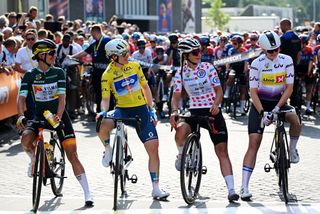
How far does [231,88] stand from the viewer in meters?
20.6

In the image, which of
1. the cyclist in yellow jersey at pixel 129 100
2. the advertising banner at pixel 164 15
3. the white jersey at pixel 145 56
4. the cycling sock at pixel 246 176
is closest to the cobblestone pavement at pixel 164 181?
the cycling sock at pixel 246 176

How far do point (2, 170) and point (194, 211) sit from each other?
4.26 meters

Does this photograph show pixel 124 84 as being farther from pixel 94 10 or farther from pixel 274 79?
pixel 94 10

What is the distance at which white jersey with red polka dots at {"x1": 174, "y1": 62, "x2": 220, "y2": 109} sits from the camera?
10.4 metres

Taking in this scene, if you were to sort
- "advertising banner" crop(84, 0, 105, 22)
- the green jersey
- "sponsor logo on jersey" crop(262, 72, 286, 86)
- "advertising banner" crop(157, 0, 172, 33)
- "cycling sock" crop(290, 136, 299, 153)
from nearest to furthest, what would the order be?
the green jersey < "sponsor logo on jersey" crop(262, 72, 286, 86) < "cycling sock" crop(290, 136, 299, 153) < "advertising banner" crop(84, 0, 105, 22) < "advertising banner" crop(157, 0, 172, 33)

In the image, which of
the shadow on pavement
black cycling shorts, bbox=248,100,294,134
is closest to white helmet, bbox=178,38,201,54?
black cycling shorts, bbox=248,100,294,134

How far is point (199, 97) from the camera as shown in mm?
10422

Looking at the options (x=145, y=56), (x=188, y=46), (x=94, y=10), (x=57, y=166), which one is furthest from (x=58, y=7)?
(x=188, y=46)

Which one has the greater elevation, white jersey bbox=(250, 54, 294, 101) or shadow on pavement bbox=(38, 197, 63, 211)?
white jersey bbox=(250, 54, 294, 101)

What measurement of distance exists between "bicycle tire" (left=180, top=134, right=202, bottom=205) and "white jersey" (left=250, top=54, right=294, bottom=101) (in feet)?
3.33

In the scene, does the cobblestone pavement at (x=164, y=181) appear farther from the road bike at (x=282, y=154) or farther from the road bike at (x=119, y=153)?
the road bike at (x=119, y=153)

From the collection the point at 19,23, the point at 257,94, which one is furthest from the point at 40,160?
the point at 19,23

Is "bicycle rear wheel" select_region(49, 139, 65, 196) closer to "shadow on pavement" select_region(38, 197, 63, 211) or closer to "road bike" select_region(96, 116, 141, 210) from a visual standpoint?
"shadow on pavement" select_region(38, 197, 63, 211)

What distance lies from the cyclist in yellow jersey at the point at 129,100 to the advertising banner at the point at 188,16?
7511 centimetres
